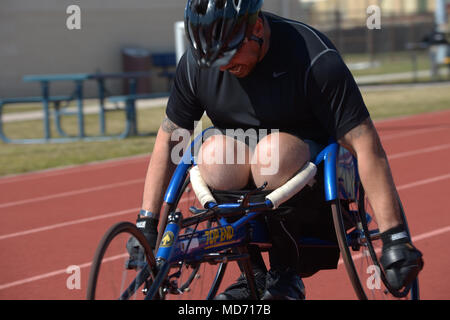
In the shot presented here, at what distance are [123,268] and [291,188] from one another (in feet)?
2.08

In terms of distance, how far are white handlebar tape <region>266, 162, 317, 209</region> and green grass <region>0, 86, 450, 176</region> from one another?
768cm

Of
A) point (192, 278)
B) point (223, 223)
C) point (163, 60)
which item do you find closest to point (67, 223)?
point (192, 278)

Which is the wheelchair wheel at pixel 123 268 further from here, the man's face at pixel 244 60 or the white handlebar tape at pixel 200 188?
the man's face at pixel 244 60

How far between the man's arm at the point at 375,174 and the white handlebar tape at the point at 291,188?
0.56 feet

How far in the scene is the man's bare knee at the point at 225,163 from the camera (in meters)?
2.88

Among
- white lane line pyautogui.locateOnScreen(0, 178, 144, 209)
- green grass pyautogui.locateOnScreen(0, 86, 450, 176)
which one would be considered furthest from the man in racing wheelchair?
green grass pyautogui.locateOnScreen(0, 86, 450, 176)

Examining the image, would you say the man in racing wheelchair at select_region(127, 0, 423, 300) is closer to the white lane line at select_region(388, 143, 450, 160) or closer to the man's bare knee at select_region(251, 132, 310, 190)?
the man's bare knee at select_region(251, 132, 310, 190)

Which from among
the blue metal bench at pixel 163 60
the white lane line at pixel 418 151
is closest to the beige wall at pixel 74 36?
the blue metal bench at pixel 163 60

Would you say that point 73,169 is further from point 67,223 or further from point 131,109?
point 67,223

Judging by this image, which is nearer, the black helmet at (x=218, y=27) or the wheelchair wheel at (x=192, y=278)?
the black helmet at (x=218, y=27)

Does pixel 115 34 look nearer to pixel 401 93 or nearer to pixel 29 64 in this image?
pixel 29 64

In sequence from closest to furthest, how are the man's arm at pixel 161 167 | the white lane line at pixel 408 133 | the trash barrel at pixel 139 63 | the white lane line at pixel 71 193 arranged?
the man's arm at pixel 161 167 → the white lane line at pixel 71 193 → the white lane line at pixel 408 133 → the trash barrel at pixel 139 63

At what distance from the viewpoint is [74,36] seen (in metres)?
25.2

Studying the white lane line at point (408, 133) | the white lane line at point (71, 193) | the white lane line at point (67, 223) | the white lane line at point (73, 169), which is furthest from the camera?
the white lane line at point (408, 133)
